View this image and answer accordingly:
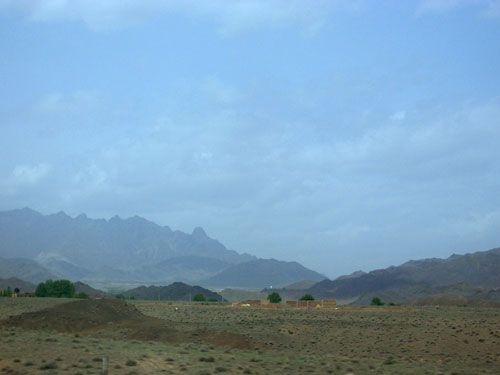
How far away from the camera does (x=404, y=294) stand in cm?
18238

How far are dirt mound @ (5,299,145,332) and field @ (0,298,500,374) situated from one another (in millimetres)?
86

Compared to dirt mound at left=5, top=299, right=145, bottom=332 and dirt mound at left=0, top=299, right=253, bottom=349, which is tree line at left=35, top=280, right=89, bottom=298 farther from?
dirt mound at left=5, top=299, right=145, bottom=332

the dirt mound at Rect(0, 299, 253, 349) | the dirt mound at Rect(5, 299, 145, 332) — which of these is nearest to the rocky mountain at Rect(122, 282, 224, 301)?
the dirt mound at Rect(5, 299, 145, 332)

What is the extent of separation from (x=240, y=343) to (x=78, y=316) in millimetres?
19159

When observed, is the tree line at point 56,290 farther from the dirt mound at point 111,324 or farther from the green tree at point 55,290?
the dirt mound at point 111,324

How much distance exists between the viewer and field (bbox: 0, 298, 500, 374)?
98.7 feet

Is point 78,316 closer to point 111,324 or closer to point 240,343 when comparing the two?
point 111,324

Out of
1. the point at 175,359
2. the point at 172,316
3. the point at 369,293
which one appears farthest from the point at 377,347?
the point at 369,293

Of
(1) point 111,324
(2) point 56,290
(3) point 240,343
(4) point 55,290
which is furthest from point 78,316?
(4) point 55,290

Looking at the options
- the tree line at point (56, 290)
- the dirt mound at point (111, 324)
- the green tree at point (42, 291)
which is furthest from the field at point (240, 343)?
the tree line at point (56, 290)

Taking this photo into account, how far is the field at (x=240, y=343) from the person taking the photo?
3009cm

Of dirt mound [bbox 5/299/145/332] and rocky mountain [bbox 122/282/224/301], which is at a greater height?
rocky mountain [bbox 122/282/224/301]

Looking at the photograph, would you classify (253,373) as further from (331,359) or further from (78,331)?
(78,331)

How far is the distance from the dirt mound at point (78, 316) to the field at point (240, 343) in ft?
→ 0.28
